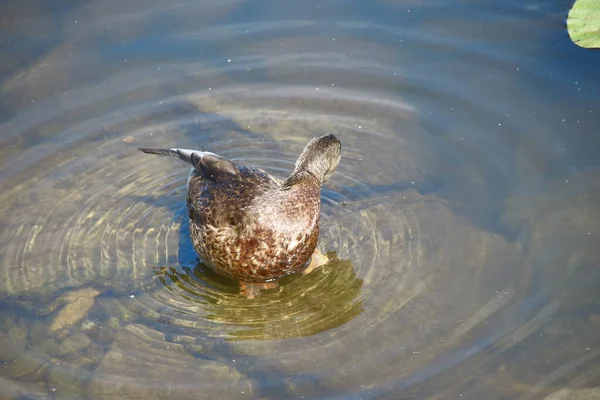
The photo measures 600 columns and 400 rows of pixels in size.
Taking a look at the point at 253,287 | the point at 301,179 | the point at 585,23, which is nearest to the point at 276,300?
the point at 253,287

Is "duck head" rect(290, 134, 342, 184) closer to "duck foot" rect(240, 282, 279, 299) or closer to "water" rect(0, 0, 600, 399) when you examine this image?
"water" rect(0, 0, 600, 399)

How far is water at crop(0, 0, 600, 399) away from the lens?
5.23 metres

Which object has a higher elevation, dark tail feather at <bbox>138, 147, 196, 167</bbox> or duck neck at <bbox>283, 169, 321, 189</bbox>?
dark tail feather at <bbox>138, 147, 196, 167</bbox>

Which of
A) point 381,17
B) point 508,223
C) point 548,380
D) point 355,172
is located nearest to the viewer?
point 548,380

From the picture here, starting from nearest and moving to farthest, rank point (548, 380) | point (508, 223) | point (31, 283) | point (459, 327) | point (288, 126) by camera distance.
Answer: point (548, 380), point (459, 327), point (31, 283), point (508, 223), point (288, 126)

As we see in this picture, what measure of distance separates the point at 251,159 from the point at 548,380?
321cm

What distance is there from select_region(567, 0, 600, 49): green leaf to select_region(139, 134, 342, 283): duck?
3.16 meters

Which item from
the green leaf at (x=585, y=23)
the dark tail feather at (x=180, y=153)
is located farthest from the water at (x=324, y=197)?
the dark tail feather at (x=180, y=153)

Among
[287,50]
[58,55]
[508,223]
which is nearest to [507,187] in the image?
[508,223]

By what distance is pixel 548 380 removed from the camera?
5062 mm

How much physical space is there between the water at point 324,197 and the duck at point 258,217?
0.28 meters

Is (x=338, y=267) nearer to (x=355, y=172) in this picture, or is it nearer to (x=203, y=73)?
(x=355, y=172)

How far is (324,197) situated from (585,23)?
3.31 meters

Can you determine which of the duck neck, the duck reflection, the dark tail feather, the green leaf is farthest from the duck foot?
the green leaf
